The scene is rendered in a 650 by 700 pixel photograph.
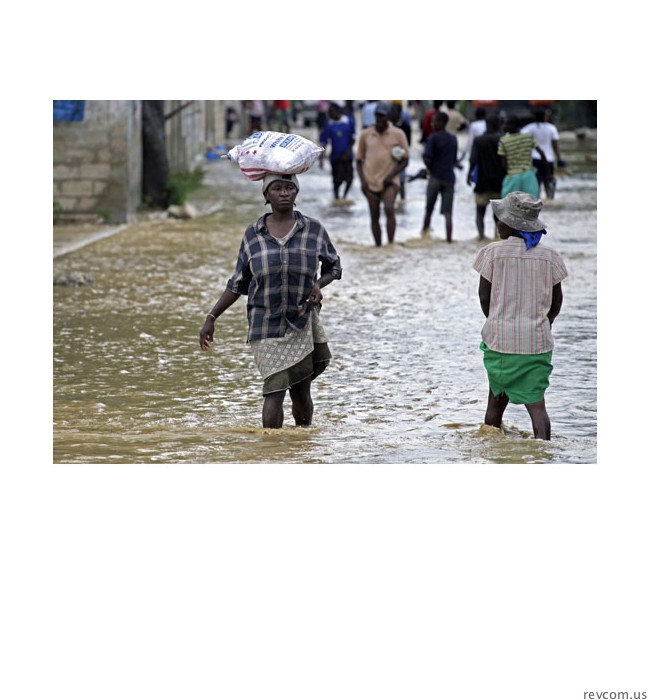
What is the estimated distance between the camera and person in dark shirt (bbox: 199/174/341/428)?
592cm

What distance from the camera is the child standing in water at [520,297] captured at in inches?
237

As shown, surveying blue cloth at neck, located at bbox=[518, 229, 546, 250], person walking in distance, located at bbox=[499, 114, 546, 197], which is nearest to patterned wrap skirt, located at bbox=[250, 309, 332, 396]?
blue cloth at neck, located at bbox=[518, 229, 546, 250]

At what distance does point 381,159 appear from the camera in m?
14.0

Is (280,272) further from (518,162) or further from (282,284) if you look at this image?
(518,162)

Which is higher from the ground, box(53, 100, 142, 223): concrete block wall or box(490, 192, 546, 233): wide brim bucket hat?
box(53, 100, 142, 223): concrete block wall

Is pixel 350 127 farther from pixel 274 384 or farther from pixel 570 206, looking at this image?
pixel 274 384

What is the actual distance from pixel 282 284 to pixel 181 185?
44.7ft

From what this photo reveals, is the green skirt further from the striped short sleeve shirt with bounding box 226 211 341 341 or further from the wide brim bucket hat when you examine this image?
the striped short sleeve shirt with bounding box 226 211 341 341

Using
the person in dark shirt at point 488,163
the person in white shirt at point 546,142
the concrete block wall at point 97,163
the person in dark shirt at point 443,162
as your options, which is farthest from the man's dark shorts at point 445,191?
the concrete block wall at point 97,163

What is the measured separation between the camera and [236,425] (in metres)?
6.92

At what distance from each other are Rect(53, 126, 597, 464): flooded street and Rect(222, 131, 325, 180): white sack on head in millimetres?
1307

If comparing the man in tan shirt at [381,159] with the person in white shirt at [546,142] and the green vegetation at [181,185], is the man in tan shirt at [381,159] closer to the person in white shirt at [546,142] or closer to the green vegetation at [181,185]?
the person in white shirt at [546,142]

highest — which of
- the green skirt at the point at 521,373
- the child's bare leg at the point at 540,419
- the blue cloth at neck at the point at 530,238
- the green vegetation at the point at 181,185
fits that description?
the green vegetation at the point at 181,185

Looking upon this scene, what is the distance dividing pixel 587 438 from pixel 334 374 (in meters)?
2.11
